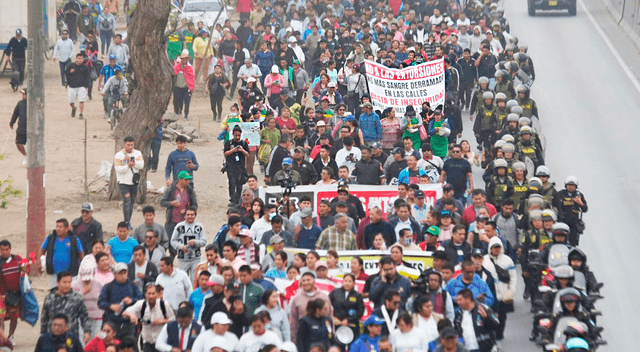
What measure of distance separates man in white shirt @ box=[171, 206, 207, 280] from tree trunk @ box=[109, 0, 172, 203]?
6.32 metres

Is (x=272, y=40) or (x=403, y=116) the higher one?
(x=272, y=40)

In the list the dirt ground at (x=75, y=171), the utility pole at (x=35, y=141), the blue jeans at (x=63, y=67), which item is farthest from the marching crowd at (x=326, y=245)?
the blue jeans at (x=63, y=67)

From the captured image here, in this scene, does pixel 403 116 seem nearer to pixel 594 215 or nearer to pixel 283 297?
pixel 594 215

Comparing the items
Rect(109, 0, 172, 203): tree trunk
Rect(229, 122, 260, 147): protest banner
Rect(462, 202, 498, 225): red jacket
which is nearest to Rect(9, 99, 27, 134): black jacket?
Rect(109, 0, 172, 203): tree trunk

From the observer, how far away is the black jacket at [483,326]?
13336 mm

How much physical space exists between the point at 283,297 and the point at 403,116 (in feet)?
32.9

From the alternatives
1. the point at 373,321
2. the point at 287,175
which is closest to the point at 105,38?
the point at 287,175

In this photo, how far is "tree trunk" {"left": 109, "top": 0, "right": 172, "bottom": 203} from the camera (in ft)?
72.5

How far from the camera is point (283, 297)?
14148 millimetres

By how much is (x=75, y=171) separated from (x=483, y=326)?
14321mm

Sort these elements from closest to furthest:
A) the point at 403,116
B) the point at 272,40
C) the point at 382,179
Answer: the point at 382,179 → the point at 403,116 → the point at 272,40

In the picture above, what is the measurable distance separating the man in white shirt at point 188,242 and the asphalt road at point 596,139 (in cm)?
403

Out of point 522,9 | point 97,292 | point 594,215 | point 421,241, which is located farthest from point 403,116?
point 522,9

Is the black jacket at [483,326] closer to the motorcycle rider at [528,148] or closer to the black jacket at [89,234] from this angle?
the black jacket at [89,234]
